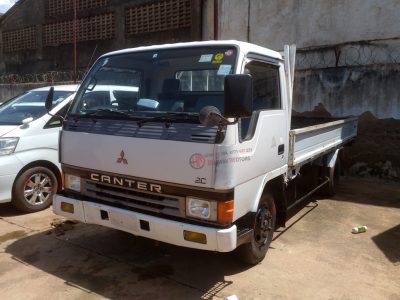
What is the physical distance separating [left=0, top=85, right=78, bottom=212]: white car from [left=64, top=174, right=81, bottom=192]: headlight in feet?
5.21

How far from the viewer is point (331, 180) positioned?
249 inches

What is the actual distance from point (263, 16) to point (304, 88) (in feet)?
8.16

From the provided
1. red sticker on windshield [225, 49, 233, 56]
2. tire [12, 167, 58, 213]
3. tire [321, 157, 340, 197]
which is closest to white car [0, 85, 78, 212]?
tire [12, 167, 58, 213]

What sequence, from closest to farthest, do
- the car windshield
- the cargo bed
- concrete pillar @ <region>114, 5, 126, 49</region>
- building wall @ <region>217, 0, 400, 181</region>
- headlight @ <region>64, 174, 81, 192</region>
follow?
headlight @ <region>64, 174, 81, 192</region>
the cargo bed
the car windshield
building wall @ <region>217, 0, 400, 181</region>
concrete pillar @ <region>114, 5, 126, 49</region>

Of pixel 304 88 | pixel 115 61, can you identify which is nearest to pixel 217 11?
pixel 304 88

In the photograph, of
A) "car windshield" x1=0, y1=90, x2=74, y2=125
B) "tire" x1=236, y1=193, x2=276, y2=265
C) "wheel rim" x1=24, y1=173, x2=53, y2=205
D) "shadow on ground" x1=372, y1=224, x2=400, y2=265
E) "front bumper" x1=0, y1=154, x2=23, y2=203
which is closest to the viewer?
"tire" x1=236, y1=193, x2=276, y2=265

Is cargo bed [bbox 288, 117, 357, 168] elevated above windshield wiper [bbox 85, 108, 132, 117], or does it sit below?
below

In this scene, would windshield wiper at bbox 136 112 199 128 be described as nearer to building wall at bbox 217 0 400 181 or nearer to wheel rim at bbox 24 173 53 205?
wheel rim at bbox 24 173 53 205

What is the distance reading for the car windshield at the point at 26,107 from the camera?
5656 mm

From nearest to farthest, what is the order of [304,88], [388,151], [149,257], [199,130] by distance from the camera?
[199,130] < [149,257] < [388,151] < [304,88]

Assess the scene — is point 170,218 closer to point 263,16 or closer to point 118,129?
point 118,129

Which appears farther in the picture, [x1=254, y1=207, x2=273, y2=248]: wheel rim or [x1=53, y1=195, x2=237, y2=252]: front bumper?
[x1=254, y1=207, x2=273, y2=248]: wheel rim

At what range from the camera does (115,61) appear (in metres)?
4.09

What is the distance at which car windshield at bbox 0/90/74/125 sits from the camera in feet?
18.6
